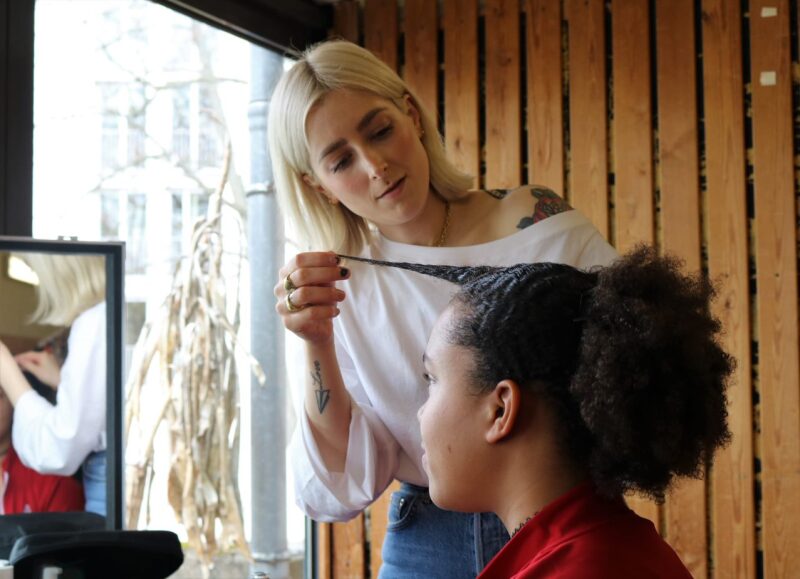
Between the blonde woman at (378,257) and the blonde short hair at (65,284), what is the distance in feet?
1.12

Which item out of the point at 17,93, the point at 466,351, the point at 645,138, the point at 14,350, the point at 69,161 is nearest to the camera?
the point at 466,351

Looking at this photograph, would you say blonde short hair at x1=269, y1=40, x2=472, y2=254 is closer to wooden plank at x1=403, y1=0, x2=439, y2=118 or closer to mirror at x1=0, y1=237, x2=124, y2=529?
mirror at x1=0, y1=237, x2=124, y2=529

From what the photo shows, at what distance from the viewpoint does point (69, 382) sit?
5.84ft

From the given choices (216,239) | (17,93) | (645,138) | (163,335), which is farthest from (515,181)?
(17,93)

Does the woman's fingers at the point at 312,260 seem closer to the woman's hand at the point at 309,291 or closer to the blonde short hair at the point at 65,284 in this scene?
the woman's hand at the point at 309,291

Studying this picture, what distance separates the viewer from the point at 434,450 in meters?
1.35

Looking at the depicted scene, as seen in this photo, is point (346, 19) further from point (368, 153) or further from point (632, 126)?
point (368, 153)

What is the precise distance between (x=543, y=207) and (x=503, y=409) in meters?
0.64

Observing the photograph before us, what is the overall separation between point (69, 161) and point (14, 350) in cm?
103

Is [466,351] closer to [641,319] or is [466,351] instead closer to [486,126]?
[641,319]

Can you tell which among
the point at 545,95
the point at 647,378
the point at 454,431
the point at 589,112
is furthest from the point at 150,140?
the point at 647,378

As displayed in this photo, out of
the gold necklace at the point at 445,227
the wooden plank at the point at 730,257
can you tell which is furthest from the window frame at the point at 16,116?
the wooden plank at the point at 730,257

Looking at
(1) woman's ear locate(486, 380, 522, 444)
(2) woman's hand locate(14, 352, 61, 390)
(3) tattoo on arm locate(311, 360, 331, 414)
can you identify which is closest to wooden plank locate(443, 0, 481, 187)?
(3) tattoo on arm locate(311, 360, 331, 414)

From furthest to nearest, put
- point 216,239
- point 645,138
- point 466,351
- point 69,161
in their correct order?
point 216,239, point 645,138, point 69,161, point 466,351
